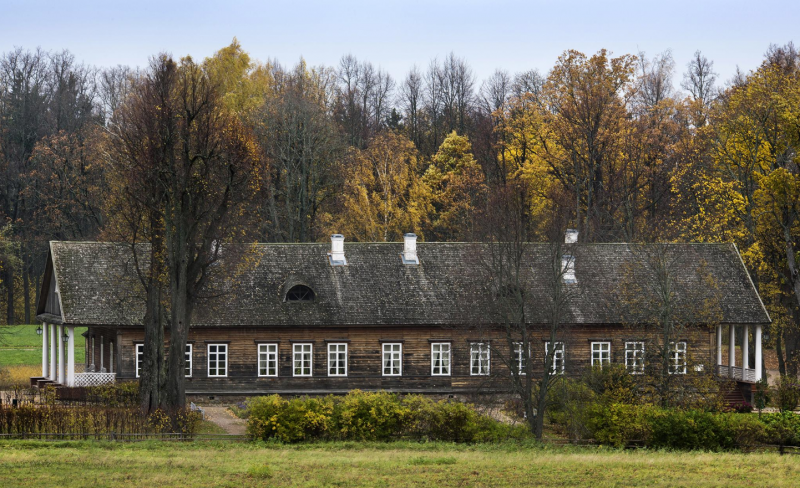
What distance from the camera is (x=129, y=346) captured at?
125 feet

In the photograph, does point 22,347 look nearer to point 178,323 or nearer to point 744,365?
point 178,323

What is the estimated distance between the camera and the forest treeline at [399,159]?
105 ft

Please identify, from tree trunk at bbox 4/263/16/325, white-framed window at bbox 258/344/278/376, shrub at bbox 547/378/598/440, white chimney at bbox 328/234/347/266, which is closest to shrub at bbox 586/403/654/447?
shrub at bbox 547/378/598/440

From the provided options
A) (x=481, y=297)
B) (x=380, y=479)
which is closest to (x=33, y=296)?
(x=481, y=297)

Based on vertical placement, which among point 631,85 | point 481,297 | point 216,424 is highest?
point 631,85

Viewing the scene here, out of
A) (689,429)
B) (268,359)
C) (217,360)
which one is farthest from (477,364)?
(689,429)

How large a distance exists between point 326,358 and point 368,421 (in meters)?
10.7

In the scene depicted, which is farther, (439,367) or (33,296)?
(33,296)

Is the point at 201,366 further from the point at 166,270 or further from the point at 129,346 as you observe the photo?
the point at 166,270

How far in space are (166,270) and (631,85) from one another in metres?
32.6

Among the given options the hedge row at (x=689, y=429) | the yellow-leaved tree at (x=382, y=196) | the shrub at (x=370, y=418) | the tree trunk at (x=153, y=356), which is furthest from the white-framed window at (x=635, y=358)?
the yellow-leaved tree at (x=382, y=196)

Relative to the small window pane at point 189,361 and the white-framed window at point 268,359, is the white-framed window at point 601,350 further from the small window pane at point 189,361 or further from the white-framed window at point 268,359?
the small window pane at point 189,361

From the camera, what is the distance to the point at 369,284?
132ft

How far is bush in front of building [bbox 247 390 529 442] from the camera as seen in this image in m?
27.7
